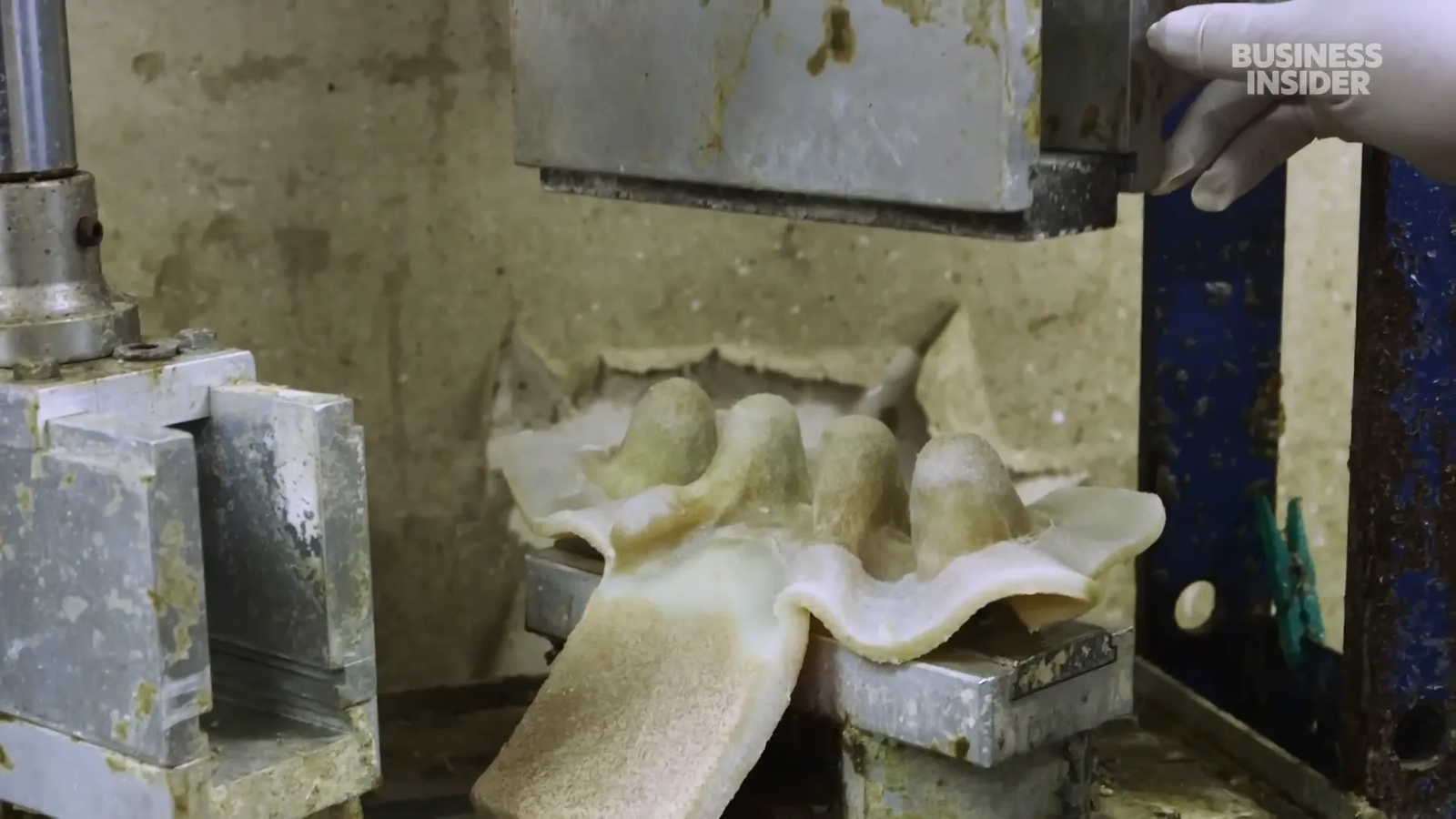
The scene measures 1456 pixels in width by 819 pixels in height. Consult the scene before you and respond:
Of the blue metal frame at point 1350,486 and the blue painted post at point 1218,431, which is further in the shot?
the blue painted post at point 1218,431

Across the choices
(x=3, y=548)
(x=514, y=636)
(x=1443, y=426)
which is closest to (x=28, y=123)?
(x=3, y=548)

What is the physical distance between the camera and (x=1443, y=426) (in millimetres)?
1145

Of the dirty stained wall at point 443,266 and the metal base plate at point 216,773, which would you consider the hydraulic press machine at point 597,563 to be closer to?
the metal base plate at point 216,773


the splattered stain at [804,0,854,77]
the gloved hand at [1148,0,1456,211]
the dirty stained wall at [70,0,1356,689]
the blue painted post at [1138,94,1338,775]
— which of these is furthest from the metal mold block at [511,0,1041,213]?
the blue painted post at [1138,94,1338,775]

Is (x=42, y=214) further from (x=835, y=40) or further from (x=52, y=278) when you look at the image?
(x=835, y=40)

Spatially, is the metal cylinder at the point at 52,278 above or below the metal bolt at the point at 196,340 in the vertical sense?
above

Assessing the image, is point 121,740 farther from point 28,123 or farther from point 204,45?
point 204,45

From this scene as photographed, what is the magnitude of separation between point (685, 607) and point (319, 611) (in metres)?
0.29

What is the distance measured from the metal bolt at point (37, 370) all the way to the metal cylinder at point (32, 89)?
0.41 feet

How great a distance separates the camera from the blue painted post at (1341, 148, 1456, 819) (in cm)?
112

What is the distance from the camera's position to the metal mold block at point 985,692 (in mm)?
984

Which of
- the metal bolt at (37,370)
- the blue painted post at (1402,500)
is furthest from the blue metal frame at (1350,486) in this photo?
the metal bolt at (37,370)

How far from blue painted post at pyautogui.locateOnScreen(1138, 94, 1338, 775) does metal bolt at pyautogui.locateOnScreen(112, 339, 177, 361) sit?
2.90 ft

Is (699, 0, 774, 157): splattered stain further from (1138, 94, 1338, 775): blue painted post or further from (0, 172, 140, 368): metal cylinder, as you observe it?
(1138, 94, 1338, 775): blue painted post
